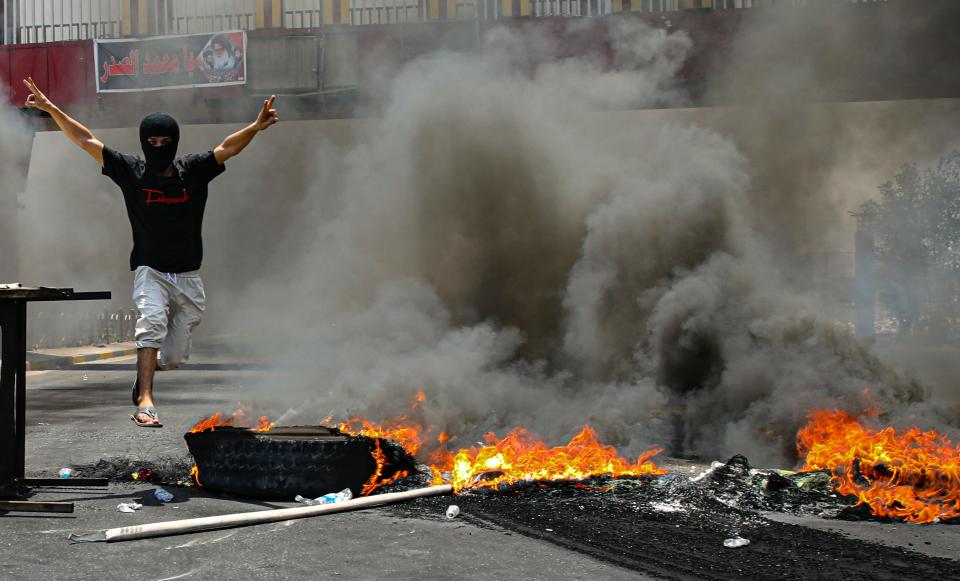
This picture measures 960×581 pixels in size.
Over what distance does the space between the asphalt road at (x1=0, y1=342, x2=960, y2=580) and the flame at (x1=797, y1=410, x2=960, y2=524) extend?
0.21 m

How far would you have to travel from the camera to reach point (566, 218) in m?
9.34

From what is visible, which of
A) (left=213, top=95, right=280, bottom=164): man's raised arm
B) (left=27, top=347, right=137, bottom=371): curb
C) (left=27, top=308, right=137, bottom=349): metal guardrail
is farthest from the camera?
(left=27, top=308, right=137, bottom=349): metal guardrail

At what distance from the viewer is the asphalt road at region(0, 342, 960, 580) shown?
10.8 feet

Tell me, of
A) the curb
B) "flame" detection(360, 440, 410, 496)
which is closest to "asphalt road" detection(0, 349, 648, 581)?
"flame" detection(360, 440, 410, 496)

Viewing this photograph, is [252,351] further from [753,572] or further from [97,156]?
[753,572]

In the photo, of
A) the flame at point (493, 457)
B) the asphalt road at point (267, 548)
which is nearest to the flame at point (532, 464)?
the flame at point (493, 457)

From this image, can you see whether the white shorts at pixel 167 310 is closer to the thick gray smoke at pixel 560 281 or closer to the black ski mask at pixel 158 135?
the black ski mask at pixel 158 135

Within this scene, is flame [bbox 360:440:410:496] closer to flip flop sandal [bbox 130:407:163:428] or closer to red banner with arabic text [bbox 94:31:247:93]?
flip flop sandal [bbox 130:407:163:428]

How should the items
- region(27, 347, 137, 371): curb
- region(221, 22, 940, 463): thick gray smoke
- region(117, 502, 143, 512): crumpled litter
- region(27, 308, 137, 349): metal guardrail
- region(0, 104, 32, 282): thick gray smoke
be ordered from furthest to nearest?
region(27, 308, 137, 349): metal guardrail < region(27, 347, 137, 371): curb < region(0, 104, 32, 282): thick gray smoke < region(221, 22, 940, 463): thick gray smoke < region(117, 502, 143, 512): crumpled litter

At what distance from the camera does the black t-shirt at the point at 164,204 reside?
4582 millimetres

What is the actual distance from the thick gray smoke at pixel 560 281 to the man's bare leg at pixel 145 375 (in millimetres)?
1440

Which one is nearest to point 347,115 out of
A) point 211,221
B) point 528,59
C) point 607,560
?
point 528,59

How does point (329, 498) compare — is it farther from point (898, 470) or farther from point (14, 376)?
point (898, 470)

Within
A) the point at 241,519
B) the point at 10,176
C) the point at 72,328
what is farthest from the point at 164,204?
the point at 72,328
